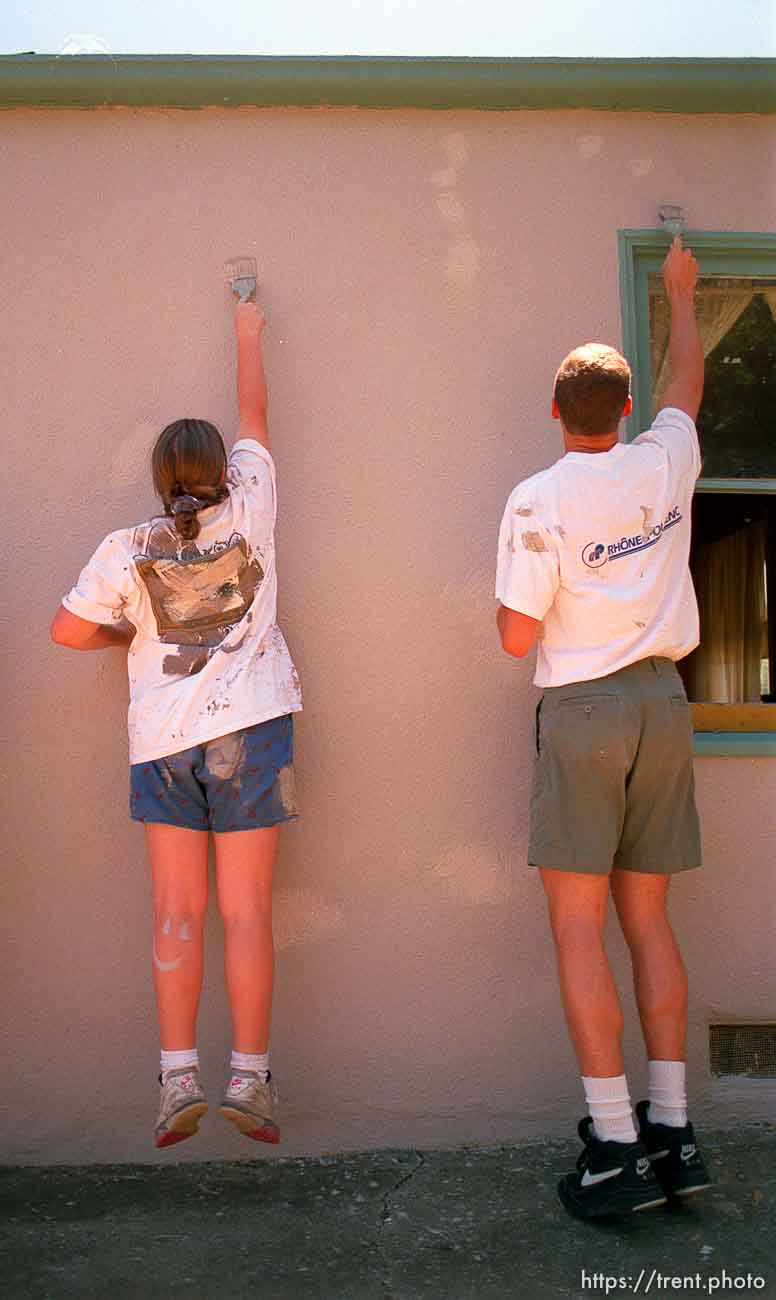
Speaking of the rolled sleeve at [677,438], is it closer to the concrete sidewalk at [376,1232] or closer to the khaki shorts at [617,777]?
the khaki shorts at [617,777]

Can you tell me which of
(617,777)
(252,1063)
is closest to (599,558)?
(617,777)

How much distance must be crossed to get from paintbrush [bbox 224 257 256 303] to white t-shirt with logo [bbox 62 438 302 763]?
66 centimetres

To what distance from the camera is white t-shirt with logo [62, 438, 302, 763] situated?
3.34 meters

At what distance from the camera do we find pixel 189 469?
3.31m

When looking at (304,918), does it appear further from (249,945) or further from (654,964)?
(654,964)

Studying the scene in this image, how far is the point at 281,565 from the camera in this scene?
12.4ft

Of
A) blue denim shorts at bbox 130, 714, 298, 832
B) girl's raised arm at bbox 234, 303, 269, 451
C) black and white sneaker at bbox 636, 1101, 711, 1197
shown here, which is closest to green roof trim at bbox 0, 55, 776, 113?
girl's raised arm at bbox 234, 303, 269, 451

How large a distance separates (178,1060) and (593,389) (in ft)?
6.54

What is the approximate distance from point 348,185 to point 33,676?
1.74 meters

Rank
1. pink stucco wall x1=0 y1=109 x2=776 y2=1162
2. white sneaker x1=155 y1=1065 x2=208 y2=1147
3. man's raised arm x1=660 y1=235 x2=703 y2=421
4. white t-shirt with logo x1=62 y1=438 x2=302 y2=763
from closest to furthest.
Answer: white sneaker x1=155 y1=1065 x2=208 y2=1147 < white t-shirt with logo x1=62 y1=438 x2=302 y2=763 < man's raised arm x1=660 y1=235 x2=703 y2=421 < pink stucco wall x1=0 y1=109 x2=776 y2=1162

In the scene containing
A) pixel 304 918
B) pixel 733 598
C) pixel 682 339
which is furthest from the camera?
pixel 733 598

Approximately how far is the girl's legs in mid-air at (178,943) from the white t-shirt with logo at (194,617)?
0.81 feet

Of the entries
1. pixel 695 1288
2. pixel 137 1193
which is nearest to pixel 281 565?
pixel 137 1193

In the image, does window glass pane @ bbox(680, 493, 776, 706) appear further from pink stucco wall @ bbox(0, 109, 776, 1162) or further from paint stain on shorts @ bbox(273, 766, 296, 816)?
paint stain on shorts @ bbox(273, 766, 296, 816)
